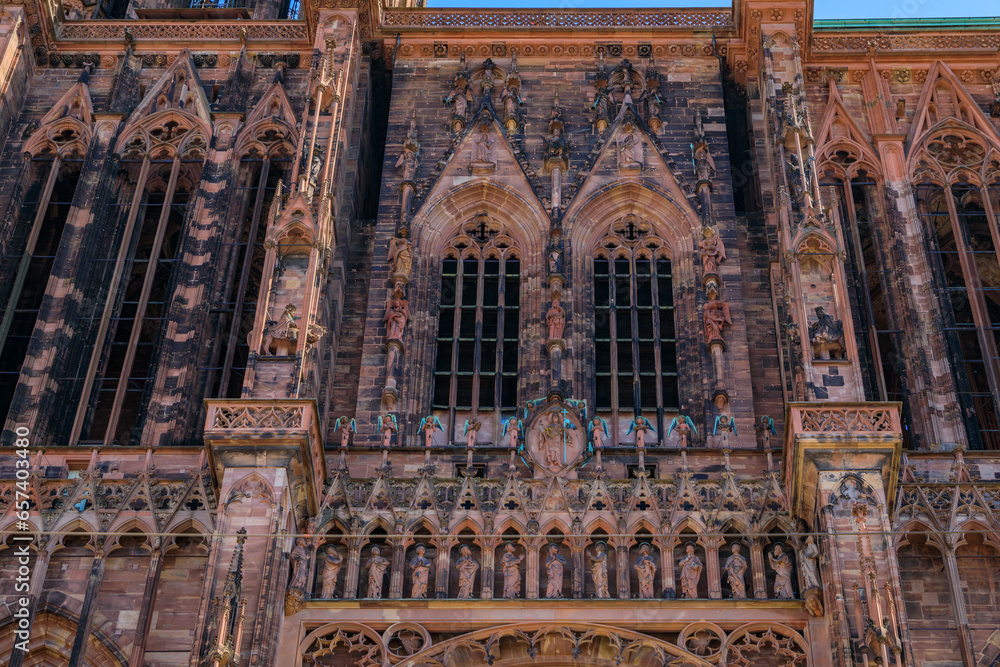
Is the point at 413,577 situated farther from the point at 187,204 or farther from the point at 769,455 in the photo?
the point at 187,204

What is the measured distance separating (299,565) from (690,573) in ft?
16.0

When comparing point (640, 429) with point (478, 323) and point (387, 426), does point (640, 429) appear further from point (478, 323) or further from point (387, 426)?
point (387, 426)

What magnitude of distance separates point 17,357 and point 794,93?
12896mm

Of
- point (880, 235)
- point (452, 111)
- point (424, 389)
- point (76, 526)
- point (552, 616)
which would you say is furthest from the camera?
point (452, 111)

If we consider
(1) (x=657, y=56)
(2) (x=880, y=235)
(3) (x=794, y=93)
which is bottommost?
(2) (x=880, y=235)

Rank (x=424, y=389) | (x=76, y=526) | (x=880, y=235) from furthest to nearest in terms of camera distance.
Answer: (x=880, y=235), (x=424, y=389), (x=76, y=526)

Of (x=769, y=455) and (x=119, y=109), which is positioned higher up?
(x=119, y=109)

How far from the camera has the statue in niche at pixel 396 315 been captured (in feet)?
80.7

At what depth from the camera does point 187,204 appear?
27047 millimetres

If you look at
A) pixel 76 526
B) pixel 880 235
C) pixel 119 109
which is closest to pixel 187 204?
pixel 119 109

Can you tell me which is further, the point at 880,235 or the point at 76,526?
the point at 880,235

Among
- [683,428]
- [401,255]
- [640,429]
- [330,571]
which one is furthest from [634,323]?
[330,571]

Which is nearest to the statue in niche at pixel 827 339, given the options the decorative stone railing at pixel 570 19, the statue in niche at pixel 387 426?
the statue in niche at pixel 387 426

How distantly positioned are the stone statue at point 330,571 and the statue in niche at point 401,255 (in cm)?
570
